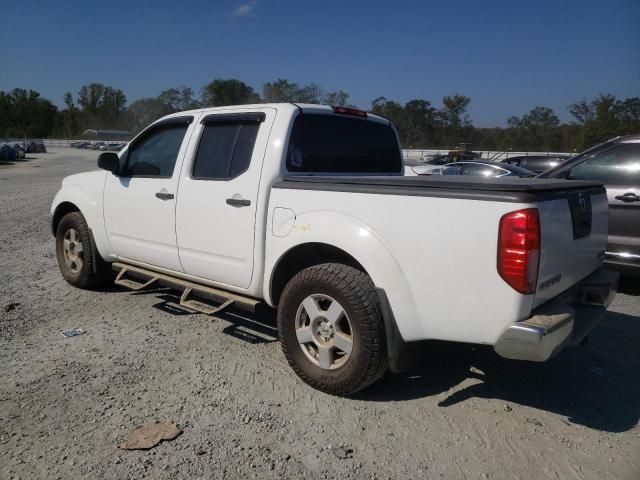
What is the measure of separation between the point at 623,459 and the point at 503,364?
1.21 m

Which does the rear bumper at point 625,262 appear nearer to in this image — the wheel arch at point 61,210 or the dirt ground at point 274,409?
the dirt ground at point 274,409

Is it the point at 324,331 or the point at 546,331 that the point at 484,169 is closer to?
the point at 324,331

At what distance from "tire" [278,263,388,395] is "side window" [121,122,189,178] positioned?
1793 millimetres

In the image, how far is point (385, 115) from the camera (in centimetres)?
2695

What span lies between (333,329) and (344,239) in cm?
60

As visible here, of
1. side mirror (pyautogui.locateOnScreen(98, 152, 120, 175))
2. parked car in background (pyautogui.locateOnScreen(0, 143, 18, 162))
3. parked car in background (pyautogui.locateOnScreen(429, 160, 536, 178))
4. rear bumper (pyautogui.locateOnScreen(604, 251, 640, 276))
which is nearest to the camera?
side mirror (pyautogui.locateOnScreen(98, 152, 120, 175))

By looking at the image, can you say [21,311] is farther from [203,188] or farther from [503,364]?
[503,364]

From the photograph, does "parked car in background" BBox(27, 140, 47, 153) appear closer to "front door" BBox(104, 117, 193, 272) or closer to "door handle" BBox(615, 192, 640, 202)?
"front door" BBox(104, 117, 193, 272)

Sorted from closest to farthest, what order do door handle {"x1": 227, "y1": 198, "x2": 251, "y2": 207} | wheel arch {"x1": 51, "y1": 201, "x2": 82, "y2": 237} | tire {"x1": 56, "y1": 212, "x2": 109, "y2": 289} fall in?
1. door handle {"x1": 227, "y1": 198, "x2": 251, "y2": 207}
2. tire {"x1": 56, "y1": 212, "x2": 109, "y2": 289}
3. wheel arch {"x1": 51, "y1": 201, "x2": 82, "y2": 237}

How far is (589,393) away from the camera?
133 inches

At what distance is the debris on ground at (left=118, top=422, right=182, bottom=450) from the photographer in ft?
8.82

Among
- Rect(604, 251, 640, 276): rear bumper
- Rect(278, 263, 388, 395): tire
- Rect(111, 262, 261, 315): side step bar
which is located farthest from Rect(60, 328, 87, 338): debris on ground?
Rect(604, 251, 640, 276): rear bumper

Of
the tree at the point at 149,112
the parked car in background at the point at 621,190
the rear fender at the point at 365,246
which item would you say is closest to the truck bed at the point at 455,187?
the rear fender at the point at 365,246

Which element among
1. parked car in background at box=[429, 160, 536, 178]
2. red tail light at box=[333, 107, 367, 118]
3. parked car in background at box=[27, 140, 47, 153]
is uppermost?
red tail light at box=[333, 107, 367, 118]
